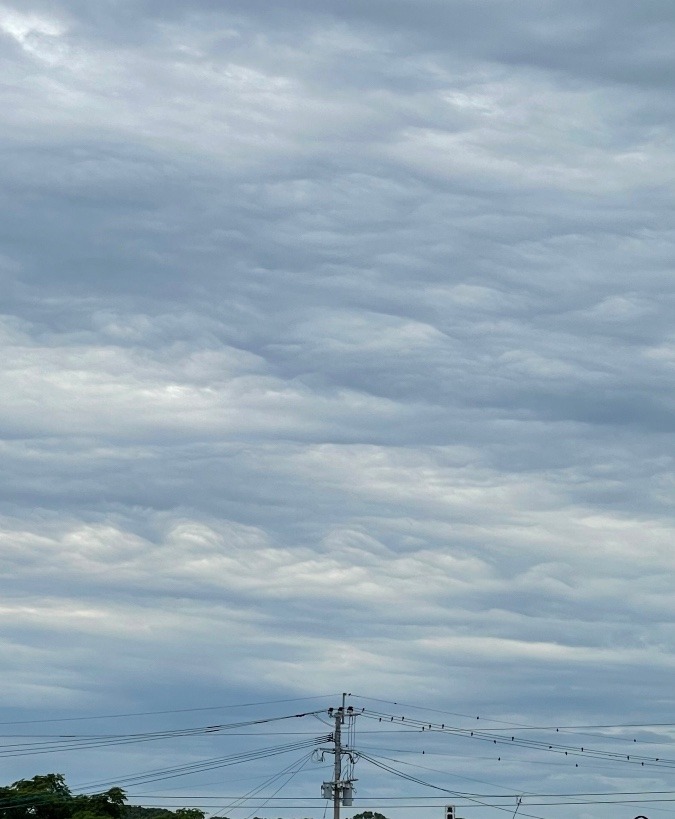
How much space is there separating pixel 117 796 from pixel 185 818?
561cm

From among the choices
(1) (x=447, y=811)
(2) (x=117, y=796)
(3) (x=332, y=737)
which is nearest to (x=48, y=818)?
(2) (x=117, y=796)

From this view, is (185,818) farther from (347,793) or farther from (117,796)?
(347,793)

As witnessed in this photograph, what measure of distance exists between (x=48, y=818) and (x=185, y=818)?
419 inches

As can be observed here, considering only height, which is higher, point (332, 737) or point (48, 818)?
point (332, 737)

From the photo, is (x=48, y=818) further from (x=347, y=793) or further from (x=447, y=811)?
(x=447, y=811)

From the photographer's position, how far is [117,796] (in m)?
97.2

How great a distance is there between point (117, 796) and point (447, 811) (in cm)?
3063

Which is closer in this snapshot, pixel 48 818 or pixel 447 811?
pixel 447 811

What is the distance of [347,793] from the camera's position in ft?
308

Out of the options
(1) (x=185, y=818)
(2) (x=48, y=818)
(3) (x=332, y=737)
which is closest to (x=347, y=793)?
(3) (x=332, y=737)

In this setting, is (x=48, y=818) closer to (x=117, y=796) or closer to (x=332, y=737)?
(x=117, y=796)

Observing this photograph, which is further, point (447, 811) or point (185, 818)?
point (185, 818)

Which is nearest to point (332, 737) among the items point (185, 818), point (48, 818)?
point (185, 818)

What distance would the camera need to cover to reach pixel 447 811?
258 ft
